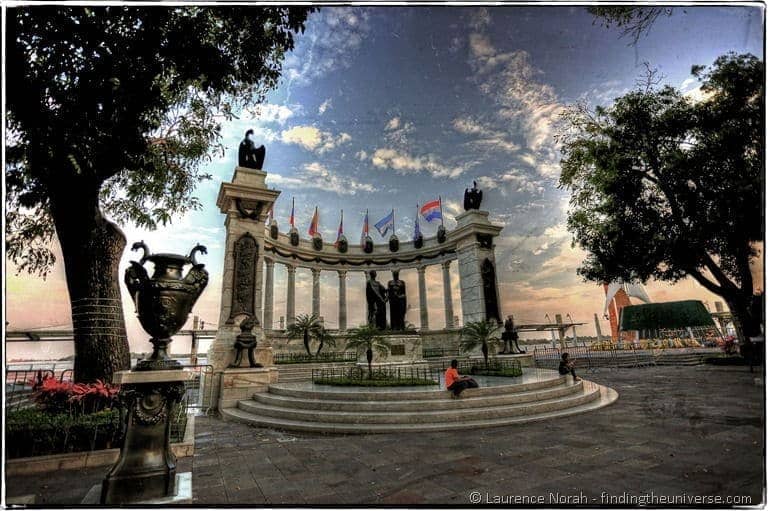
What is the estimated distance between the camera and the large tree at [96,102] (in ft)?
20.2

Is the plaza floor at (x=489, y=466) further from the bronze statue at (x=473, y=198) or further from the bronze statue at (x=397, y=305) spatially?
the bronze statue at (x=473, y=198)

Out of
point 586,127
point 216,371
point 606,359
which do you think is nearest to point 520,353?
point 606,359

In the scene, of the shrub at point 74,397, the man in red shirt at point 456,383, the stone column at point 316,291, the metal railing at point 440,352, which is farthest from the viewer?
the stone column at point 316,291

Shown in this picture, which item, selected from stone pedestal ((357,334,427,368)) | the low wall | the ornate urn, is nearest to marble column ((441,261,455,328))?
stone pedestal ((357,334,427,368))

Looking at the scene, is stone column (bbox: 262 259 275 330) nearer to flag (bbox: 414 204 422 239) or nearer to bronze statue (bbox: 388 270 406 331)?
bronze statue (bbox: 388 270 406 331)

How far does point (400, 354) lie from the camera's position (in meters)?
18.8

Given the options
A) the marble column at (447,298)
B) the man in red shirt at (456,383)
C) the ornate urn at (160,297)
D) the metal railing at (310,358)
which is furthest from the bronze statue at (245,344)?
the marble column at (447,298)

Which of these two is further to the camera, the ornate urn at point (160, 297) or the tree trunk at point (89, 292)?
the tree trunk at point (89, 292)

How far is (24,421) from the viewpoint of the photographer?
596 cm

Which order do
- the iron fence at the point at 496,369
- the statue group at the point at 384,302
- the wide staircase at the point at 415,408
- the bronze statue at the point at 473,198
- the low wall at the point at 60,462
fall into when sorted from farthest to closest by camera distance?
the bronze statue at the point at 473,198 < the statue group at the point at 384,302 < the iron fence at the point at 496,369 < the wide staircase at the point at 415,408 < the low wall at the point at 60,462

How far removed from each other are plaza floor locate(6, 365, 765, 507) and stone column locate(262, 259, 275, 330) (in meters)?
17.1

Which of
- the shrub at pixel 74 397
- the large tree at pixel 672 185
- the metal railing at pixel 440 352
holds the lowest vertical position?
the metal railing at pixel 440 352

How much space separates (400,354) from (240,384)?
8.47 meters

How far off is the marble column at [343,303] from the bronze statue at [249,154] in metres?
14.6
